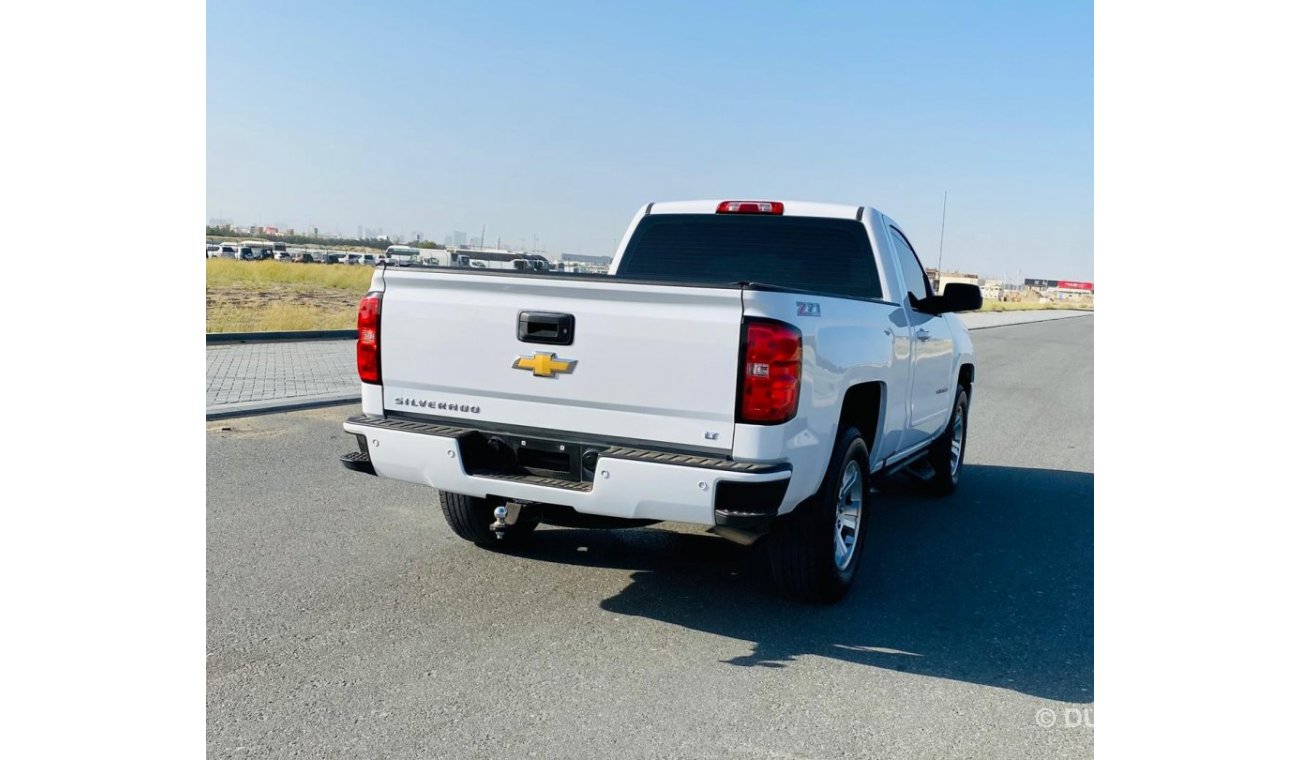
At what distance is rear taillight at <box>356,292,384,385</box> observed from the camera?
518cm

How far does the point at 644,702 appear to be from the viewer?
4.14m

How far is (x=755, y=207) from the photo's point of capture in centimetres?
671

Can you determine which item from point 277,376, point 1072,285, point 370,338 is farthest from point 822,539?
point 1072,285

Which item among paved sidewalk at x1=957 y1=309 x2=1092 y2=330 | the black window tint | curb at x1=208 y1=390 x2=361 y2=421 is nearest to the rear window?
the black window tint

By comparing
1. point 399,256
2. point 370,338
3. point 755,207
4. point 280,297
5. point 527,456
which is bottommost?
point 527,456

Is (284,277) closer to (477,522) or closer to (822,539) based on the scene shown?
(477,522)

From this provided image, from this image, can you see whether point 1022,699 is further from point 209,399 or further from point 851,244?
point 209,399

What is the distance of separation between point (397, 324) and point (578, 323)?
94cm

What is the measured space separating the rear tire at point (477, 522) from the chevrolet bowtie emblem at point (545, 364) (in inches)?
48.2

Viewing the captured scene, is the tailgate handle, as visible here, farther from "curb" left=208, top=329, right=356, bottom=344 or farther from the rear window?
"curb" left=208, top=329, right=356, bottom=344

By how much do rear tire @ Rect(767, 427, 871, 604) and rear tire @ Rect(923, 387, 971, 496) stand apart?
256cm

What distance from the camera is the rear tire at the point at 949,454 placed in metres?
8.24

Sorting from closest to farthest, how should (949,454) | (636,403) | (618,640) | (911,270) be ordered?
(636,403) < (618,640) < (911,270) < (949,454)

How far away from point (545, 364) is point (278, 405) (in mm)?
7219
